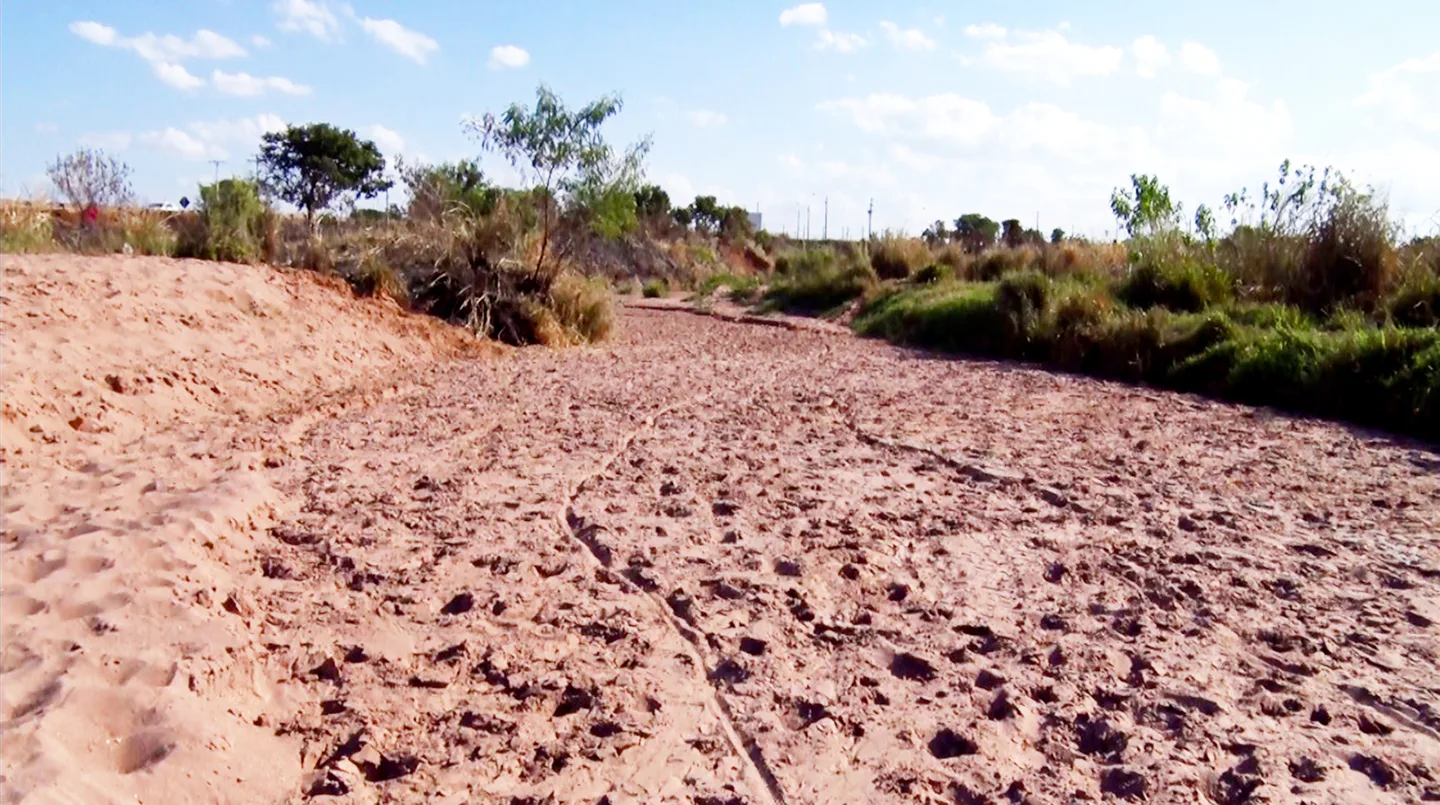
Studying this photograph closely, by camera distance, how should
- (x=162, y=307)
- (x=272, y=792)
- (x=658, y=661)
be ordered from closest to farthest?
(x=272, y=792)
(x=658, y=661)
(x=162, y=307)

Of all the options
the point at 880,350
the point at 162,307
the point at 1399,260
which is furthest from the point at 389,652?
the point at 1399,260

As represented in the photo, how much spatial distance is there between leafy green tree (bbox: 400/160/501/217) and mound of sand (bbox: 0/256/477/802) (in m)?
4.34

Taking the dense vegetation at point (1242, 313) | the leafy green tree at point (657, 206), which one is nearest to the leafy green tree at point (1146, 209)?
the dense vegetation at point (1242, 313)

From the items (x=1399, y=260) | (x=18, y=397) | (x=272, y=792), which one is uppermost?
(x=1399, y=260)

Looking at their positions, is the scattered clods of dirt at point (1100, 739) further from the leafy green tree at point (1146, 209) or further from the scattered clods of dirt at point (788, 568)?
the leafy green tree at point (1146, 209)

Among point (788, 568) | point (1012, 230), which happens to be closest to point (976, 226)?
point (1012, 230)

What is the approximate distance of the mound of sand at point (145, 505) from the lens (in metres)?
3.52

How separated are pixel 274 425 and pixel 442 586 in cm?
400

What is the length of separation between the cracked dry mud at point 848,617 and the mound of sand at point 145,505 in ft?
0.69

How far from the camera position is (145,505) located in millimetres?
5797

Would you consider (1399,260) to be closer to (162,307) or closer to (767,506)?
(767,506)

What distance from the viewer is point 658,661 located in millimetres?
4395

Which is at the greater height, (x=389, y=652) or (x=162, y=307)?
(x=162, y=307)

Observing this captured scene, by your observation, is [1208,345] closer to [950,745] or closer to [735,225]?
[950,745]
